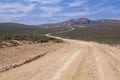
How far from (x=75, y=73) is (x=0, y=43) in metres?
22.5

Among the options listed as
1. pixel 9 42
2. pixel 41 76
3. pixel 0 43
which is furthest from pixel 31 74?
pixel 9 42

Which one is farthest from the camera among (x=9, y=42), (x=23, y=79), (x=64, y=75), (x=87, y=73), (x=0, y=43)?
(x=9, y=42)

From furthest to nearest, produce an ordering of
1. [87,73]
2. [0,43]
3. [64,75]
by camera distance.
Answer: [0,43] < [87,73] < [64,75]

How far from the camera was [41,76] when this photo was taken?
13.8m

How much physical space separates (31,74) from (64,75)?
1634mm

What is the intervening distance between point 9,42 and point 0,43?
110 inches

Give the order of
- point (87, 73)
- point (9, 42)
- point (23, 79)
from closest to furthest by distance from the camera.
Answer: point (23, 79) → point (87, 73) → point (9, 42)

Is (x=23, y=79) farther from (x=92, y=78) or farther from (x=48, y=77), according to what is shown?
(x=92, y=78)

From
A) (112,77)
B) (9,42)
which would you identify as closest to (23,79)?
(112,77)

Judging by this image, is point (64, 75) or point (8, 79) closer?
point (8, 79)

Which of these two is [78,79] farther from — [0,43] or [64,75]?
[0,43]

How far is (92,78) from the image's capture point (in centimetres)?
1343

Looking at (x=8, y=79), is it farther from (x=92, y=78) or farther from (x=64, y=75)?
(x=92, y=78)

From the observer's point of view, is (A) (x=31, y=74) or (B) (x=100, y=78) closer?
(B) (x=100, y=78)
